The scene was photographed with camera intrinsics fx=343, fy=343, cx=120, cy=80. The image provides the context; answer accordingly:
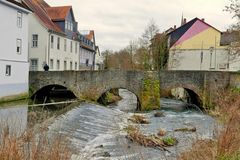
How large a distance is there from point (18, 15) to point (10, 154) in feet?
83.6

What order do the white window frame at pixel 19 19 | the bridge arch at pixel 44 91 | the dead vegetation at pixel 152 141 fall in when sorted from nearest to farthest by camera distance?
the dead vegetation at pixel 152 141 → the white window frame at pixel 19 19 → the bridge arch at pixel 44 91

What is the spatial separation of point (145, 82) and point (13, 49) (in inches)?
431

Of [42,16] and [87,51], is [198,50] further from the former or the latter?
[87,51]

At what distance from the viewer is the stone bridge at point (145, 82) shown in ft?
93.2

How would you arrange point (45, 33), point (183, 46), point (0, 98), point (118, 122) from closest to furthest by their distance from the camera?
point (118, 122) → point (0, 98) → point (45, 33) → point (183, 46)

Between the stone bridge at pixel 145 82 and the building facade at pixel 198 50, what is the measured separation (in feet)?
47.4

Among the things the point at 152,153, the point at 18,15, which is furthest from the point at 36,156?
the point at 18,15

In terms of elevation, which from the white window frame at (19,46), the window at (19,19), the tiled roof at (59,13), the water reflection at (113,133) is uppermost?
the tiled roof at (59,13)

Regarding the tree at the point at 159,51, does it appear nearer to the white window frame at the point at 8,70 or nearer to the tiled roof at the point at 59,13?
the tiled roof at the point at 59,13

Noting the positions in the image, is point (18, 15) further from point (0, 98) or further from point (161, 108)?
point (161, 108)

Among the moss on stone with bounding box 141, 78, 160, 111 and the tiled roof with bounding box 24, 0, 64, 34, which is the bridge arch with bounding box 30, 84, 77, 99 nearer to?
the moss on stone with bounding box 141, 78, 160, 111

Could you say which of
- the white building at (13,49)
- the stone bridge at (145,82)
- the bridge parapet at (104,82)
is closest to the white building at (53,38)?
the bridge parapet at (104,82)

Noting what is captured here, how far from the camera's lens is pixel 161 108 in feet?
93.8

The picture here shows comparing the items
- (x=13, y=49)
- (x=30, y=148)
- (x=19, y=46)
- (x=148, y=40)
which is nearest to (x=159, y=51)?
(x=148, y=40)
